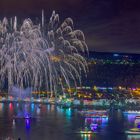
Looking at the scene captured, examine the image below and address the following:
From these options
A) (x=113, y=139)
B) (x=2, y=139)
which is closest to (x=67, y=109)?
(x=113, y=139)

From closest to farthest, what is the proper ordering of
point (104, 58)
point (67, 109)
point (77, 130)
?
point (77, 130), point (67, 109), point (104, 58)

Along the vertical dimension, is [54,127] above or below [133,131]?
above

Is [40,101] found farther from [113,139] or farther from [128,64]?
[113,139]

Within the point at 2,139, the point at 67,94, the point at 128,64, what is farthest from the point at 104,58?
the point at 2,139

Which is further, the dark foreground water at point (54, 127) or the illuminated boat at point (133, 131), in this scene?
the illuminated boat at point (133, 131)

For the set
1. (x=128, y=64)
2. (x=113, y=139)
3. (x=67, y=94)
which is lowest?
(x=113, y=139)

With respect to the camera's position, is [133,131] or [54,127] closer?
[133,131]

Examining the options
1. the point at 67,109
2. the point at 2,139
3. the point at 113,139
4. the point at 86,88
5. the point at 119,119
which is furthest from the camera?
the point at 86,88

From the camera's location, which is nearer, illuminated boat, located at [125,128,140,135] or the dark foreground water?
the dark foreground water

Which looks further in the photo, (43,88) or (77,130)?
(43,88)

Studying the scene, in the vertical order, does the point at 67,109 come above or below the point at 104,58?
below
